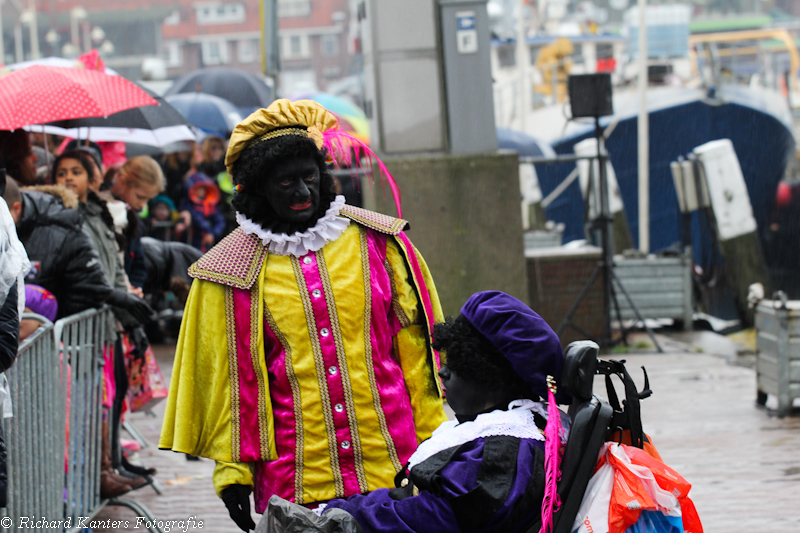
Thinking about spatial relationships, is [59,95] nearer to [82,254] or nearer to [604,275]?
[82,254]

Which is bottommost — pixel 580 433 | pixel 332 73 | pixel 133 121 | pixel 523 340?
pixel 580 433

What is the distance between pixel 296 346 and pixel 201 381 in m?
0.34

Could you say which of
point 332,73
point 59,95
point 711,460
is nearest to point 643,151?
point 711,460

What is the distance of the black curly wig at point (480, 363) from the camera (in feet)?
7.47

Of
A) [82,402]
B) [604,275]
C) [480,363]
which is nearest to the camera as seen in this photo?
[480,363]

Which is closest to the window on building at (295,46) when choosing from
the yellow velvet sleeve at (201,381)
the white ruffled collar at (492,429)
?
the yellow velvet sleeve at (201,381)

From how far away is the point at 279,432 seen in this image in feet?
9.61

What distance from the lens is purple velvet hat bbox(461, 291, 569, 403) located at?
221cm

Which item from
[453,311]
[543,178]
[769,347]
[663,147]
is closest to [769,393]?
[769,347]

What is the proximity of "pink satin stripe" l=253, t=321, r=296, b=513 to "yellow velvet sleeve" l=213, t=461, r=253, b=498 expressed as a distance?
0.07m

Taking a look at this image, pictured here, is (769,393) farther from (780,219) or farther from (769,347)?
(780,219)

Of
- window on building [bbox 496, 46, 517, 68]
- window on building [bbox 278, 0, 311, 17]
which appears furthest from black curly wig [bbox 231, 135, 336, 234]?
window on building [bbox 278, 0, 311, 17]

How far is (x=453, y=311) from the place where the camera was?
7.41 meters

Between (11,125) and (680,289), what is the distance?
27.6 feet
